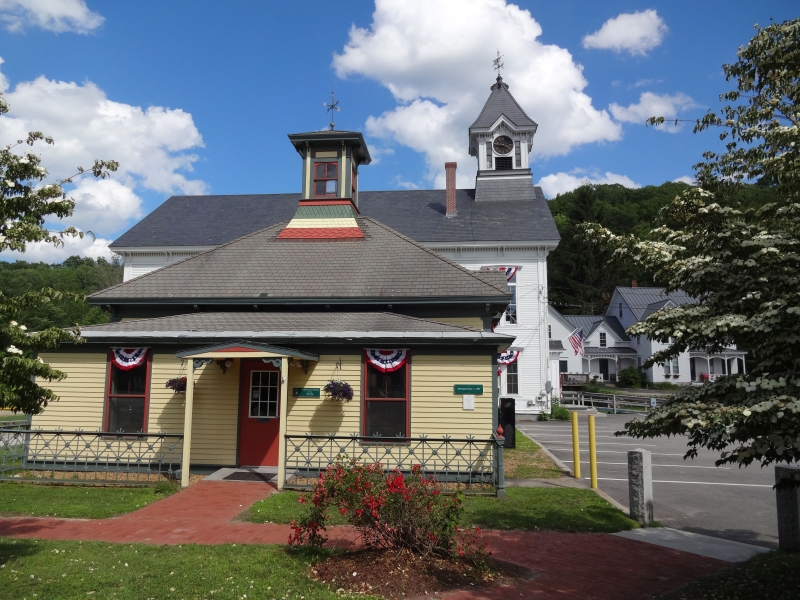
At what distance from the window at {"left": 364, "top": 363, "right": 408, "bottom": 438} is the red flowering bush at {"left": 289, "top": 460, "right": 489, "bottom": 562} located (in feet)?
18.7

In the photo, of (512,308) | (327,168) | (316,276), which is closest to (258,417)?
(316,276)

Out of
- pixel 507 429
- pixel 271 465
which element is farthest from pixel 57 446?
pixel 507 429

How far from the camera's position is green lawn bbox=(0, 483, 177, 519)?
946 centimetres

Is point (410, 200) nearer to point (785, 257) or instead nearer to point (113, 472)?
point (113, 472)

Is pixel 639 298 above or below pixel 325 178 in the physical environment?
above

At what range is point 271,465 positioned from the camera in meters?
13.2

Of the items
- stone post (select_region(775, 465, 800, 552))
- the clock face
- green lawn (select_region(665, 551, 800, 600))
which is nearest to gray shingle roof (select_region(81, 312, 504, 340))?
stone post (select_region(775, 465, 800, 552))

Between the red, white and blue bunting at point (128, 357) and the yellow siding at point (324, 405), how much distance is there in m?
3.67

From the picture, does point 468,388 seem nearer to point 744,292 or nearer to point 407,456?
point 407,456

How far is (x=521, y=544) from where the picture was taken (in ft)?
26.0

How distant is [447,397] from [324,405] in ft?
9.43

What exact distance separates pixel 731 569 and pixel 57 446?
525 inches

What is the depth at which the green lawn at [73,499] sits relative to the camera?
9.46 m

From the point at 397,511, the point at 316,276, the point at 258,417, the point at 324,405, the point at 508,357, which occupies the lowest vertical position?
the point at 397,511
